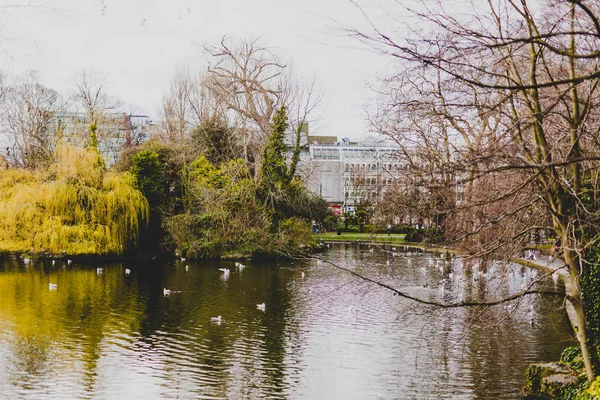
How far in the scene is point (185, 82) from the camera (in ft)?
126

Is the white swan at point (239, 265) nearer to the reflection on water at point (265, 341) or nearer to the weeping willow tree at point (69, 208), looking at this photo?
the reflection on water at point (265, 341)

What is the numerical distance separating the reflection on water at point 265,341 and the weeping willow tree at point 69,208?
19.1 feet

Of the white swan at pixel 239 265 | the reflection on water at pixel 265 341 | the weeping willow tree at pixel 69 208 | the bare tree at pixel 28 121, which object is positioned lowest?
the reflection on water at pixel 265 341

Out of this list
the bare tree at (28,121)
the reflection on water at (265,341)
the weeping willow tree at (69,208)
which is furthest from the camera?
the bare tree at (28,121)

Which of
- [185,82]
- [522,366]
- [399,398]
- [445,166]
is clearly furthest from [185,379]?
[185,82]

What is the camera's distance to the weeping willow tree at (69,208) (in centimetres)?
2522

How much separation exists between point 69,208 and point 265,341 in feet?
55.3

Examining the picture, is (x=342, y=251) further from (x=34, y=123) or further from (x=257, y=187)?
(x=34, y=123)

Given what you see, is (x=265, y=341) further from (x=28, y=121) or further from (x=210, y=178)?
(x=28, y=121)

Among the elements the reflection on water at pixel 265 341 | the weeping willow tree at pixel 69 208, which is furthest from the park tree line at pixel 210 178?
the reflection on water at pixel 265 341

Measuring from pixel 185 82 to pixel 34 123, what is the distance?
962 centimetres

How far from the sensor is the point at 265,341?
12086 millimetres

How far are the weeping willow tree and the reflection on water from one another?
5.82 metres

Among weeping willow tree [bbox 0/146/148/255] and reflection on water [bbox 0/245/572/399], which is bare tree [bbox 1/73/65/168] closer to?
weeping willow tree [bbox 0/146/148/255]
